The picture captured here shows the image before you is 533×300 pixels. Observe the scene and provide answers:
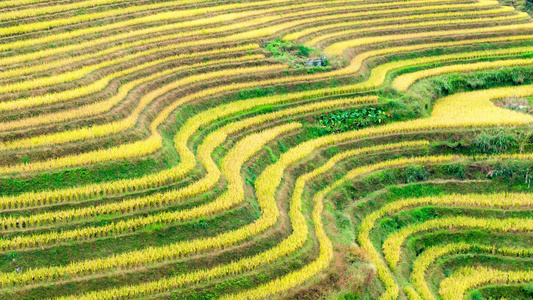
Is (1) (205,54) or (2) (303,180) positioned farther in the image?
(1) (205,54)

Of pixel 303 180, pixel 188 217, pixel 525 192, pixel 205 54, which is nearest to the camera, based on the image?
pixel 188 217

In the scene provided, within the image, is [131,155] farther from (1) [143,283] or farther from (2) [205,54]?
(2) [205,54]

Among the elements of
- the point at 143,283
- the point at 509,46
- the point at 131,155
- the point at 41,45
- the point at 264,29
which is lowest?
the point at 143,283

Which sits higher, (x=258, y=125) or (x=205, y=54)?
(x=205, y=54)

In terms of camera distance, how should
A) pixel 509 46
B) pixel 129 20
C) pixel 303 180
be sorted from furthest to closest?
pixel 509 46
pixel 129 20
pixel 303 180

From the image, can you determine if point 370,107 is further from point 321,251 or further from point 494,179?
point 321,251

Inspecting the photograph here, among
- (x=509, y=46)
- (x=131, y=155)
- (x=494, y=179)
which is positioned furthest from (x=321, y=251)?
(x=509, y=46)
